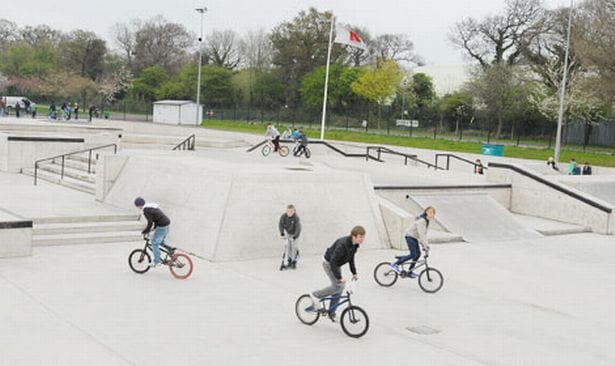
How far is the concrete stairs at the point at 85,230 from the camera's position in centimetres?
1550

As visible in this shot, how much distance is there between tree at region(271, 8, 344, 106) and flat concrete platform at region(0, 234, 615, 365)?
5858 centimetres

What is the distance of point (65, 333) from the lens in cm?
962

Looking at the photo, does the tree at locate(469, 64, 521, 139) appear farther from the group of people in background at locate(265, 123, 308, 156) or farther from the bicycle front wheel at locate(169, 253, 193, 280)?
the bicycle front wheel at locate(169, 253, 193, 280)

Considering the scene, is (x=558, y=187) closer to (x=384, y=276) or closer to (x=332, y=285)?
(x=384, y=276)

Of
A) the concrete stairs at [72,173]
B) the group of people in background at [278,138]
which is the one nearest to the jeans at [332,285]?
the concrete stairs at [72,173]

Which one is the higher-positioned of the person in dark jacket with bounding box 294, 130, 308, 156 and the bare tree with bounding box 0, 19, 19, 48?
the bare tree with bounding box 0, 19, 19, 48

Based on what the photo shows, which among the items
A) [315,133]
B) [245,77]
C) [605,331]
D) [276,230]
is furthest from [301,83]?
[605,331]

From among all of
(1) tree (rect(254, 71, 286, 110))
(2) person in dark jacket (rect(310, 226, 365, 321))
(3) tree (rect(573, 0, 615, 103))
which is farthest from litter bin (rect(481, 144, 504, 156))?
(1) tree (rect(254, 71, 286, 110))

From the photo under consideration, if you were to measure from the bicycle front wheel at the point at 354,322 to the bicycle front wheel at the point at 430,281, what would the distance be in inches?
130

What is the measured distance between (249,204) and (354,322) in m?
6.44

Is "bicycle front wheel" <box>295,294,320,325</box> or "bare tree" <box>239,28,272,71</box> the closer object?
"bicycle front wheel" <box>295,294,320,325</box>

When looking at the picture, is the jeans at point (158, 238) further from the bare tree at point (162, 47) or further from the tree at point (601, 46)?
the bare tree at point (162, 47)

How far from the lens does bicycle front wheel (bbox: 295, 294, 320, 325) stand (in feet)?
34.8

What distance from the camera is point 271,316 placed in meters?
11.0
